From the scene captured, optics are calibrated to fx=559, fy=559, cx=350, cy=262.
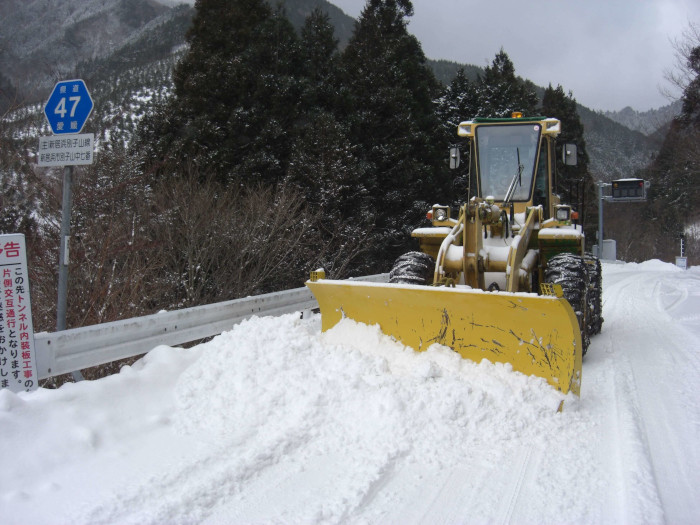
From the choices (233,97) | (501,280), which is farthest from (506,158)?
(233,97)

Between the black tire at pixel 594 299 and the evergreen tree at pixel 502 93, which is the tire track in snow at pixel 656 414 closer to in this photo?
the black tire at pixel 594 299

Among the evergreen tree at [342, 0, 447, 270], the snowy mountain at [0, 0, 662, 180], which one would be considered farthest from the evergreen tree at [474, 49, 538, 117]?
the evergreen tree at [342, 0, 447, 270]

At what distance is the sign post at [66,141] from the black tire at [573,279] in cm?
468

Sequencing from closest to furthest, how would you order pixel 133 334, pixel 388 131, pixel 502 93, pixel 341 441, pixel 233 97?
pixel 341 441 → pixel 133 334 → pixel 233 97 → pixel 388 131 → pixel 502 93

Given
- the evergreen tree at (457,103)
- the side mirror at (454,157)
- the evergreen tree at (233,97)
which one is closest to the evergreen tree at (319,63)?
the evergreen tree at (233,97)

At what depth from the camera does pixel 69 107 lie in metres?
5.00

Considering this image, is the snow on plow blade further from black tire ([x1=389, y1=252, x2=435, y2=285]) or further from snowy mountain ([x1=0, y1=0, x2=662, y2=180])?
snowy mountain ([x1=0, y1=0, x2=662, y2=180])

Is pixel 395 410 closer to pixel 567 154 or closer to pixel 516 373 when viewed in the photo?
pixel 516 373

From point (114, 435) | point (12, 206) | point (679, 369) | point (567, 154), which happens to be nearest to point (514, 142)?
point (567, 154)

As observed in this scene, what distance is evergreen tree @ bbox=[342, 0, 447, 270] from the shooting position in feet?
60.1

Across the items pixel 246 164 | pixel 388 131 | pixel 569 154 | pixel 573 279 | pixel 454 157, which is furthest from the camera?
pixel 388 131

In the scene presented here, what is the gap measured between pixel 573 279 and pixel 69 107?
16.8 feet

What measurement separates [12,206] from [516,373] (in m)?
9.12

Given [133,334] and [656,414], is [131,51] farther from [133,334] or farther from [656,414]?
[656,414]
